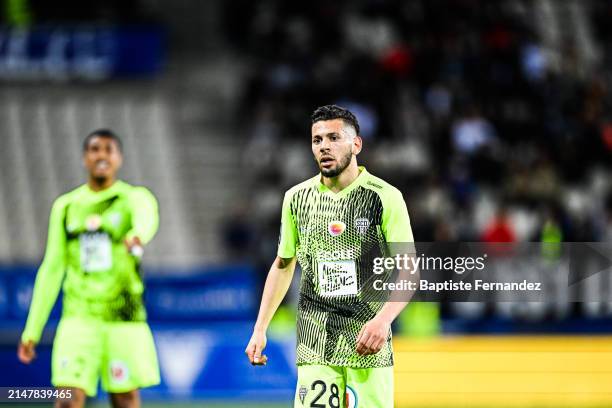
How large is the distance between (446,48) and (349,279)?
13779 mm

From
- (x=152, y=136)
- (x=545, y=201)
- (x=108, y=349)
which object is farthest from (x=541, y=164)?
(x=108, y=349)

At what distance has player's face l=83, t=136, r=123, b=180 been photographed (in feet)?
29.5

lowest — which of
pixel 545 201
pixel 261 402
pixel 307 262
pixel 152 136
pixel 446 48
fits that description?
pixel 261 402

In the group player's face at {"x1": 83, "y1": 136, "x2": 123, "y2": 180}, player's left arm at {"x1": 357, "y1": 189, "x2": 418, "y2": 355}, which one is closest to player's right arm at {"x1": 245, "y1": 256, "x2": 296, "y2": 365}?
player's left arm at {"x1": 357, "y1": 189, "x2": 418, "y2": 355}

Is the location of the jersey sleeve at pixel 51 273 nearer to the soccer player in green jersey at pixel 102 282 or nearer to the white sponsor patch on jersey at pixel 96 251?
the soccer player in green jersey at pixel 102 282

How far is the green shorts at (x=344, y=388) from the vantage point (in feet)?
23.4

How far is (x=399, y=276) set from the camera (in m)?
7.13

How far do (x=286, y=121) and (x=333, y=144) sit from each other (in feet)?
40.5

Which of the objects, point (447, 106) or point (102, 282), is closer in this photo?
point (102, 282)

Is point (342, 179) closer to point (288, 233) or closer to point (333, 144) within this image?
point (333, 144)

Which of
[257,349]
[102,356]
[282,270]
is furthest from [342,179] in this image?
[102,356]

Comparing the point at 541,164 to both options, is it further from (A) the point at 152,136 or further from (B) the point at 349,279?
(B) the point at 349,279

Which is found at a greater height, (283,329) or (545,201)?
(545,201)

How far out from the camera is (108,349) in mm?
9031
